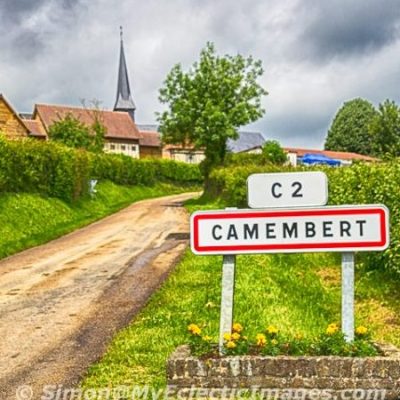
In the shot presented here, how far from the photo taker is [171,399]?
15.4 feet

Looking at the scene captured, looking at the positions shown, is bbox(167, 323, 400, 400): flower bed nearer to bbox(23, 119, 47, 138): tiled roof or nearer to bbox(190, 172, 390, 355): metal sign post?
bbox(190, 172, 390, 355): metal sign post

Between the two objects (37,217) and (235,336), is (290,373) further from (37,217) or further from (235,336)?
(37,217)

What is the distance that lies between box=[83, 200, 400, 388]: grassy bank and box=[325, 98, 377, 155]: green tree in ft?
266

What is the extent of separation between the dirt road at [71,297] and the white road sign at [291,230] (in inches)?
72.6

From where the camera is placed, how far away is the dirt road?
6.18m

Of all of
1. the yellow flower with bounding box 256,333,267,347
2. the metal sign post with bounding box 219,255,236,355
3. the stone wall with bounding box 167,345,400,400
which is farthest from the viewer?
the metal sign post with bounding box 219,255,236,355

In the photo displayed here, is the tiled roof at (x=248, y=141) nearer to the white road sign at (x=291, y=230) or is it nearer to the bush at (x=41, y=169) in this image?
the bush at (x=41, y=169)

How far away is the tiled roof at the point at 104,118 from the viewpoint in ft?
251

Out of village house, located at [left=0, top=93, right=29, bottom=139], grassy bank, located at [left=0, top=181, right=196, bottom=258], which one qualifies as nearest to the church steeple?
village house, located at [left=0, top=93, right=29, bottom=139]

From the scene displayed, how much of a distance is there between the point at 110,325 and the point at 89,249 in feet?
26.4

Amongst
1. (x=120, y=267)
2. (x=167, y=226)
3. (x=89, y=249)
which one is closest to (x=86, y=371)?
(x=120, y=267)

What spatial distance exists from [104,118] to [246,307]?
76.4 metres

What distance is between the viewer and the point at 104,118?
8244 cm

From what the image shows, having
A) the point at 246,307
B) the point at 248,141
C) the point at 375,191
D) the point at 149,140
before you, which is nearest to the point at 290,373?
the point at 246,307
